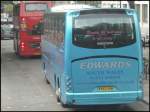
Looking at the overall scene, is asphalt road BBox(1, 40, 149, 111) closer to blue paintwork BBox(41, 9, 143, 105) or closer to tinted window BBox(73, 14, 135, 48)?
blue paintwork BBox(41, 9, 143, 105)

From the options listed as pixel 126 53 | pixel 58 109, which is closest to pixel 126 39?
pixel 126 53

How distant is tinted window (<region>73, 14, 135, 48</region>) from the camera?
13234 mm

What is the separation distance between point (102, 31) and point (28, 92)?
474 centimetres

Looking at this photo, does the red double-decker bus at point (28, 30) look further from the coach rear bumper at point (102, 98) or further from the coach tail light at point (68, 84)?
the coach rear bumper at point (102, 98)

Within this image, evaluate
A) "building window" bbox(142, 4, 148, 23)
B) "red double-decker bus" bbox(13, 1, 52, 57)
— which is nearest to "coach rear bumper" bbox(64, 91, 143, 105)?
"red double-decker bus" bbox(13, 1, 52, 57)

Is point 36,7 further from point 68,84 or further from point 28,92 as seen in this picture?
point 68,84

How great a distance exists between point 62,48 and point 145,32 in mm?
24966

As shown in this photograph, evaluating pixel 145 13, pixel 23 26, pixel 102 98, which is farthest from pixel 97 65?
pixel 145 13

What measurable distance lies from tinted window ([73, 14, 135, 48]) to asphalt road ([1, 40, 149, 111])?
67.6 inches

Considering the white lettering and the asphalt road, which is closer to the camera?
the white lettering

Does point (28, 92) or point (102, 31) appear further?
point (28, 92)

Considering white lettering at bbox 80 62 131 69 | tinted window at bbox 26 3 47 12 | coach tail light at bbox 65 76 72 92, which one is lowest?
coach tail light at bbox 65 76 72 92

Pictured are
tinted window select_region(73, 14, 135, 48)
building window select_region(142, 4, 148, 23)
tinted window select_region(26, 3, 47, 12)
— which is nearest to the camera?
tinted window select_region(73, 14, 135, 48)

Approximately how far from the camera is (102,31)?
13305mm
